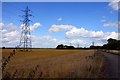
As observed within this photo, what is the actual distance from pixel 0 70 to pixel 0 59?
299 mm

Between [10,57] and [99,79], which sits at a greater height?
[10,57]

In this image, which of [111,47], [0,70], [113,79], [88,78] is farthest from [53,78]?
[111,47]

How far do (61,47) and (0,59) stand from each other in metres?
190

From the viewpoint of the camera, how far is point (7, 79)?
26.1 ft

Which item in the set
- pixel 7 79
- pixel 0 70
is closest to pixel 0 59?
pixel 0 70

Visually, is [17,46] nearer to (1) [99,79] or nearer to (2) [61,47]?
(1) [99,79]

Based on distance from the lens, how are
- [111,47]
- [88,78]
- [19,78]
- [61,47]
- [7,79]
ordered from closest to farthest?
[7,79] → [19,78] → [88,78] → [111,47] → [61,47]

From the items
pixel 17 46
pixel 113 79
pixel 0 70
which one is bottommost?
pixel 113 79

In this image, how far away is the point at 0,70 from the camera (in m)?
6.91

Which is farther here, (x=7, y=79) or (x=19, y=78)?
(x=19, y=78)

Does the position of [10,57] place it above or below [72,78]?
above

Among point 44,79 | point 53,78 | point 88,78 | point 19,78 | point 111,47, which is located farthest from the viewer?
point 111,47

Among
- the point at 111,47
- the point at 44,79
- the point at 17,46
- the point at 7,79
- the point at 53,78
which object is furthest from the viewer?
the point at 111,47

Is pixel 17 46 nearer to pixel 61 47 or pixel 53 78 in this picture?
pixel 53 78
